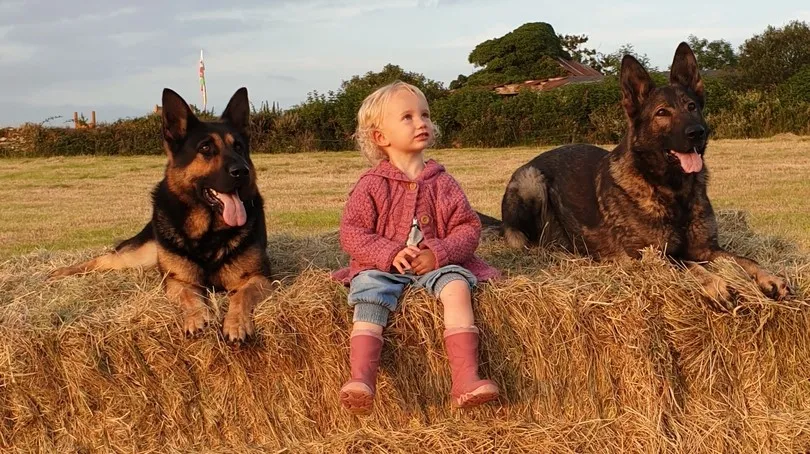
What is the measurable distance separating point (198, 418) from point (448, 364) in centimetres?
126

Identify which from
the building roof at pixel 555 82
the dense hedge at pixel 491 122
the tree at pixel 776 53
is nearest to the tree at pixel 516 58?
the building roof at pixel 555 82

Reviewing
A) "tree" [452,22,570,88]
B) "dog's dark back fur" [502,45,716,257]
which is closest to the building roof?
"tree" [452,22,570,88]

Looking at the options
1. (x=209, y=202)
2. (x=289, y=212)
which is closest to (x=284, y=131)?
(x=289, y=212)

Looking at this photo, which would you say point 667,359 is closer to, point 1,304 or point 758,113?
point 1,304

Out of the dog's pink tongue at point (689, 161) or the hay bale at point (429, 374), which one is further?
the dog's pink tongue at point (689, 161)

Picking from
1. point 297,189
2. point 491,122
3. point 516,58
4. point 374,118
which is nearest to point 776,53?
point 516,58

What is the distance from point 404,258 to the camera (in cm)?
399

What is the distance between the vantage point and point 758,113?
2327 cm

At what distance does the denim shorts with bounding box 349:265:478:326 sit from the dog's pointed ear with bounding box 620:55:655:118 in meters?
1.86

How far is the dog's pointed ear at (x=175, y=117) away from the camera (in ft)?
14.7

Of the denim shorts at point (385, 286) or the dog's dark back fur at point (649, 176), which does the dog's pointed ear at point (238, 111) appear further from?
the dog's dark back fur at point (649, 176)

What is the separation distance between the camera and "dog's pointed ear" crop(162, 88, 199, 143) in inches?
176

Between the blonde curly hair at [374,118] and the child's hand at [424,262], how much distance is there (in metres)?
0.66

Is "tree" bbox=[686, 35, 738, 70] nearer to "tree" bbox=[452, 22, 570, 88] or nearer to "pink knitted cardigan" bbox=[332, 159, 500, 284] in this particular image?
"tree" bbox=[452, 22, 570, 88]
